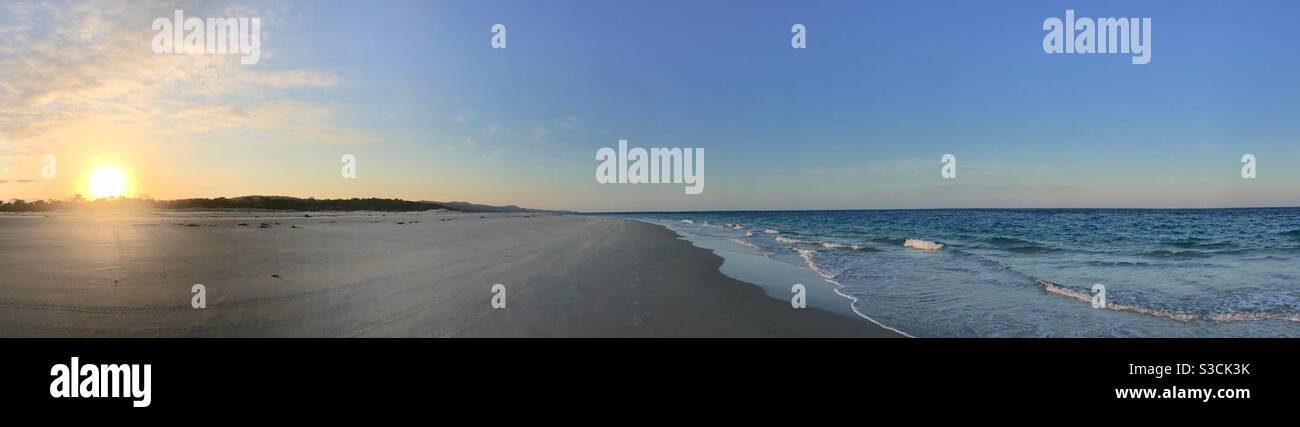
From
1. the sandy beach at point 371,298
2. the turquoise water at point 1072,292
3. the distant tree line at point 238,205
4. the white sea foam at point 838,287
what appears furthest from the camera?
the distant tree line at point 238,205

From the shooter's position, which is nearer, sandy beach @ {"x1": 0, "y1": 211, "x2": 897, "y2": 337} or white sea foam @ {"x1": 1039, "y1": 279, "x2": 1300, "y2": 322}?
sandy beach @ {"x1": 0, "y1": 211, "x2": 897, "y2": 337}

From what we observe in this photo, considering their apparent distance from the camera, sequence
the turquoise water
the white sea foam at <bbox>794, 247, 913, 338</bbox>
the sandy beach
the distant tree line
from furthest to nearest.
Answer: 1. the distant tree line
2. the turquoise water
3. the white sea foam at <bbox>794, 247, 913, 338</bbox>
4. the sandy beach

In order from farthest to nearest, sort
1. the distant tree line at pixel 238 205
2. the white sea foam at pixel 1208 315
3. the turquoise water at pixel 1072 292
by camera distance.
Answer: the distant tree line at pixel 238 205 → the white sea foam at pixel 1208 315 → the turquoise water at pixel 1072 292

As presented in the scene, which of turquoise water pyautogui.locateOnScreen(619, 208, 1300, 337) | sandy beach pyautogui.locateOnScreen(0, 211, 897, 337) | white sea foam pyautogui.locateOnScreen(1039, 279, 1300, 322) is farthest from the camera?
white sea foam pyautogui.locateOnScreen(1039, 279, 1300, 322)

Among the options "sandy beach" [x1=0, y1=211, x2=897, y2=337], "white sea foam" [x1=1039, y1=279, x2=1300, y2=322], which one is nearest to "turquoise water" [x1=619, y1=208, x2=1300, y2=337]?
"white sea foam" [x1=1039, y1=279, x2=1300, y2=322]

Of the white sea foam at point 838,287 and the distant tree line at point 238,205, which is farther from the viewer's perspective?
the distant tree line at point 238,205

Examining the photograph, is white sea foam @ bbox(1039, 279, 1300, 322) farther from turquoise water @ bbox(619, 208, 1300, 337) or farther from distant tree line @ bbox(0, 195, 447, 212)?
distant tree line @ bbox(0, 195, 447, 212)

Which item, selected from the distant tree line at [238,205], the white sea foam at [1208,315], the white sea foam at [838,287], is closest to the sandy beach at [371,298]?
the white sea foam at [838,287]

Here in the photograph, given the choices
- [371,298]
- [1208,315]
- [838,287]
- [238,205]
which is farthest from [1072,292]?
[238,205]

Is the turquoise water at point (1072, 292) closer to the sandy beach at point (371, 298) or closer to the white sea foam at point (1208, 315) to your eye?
the white sea foam at point (1208, 315)

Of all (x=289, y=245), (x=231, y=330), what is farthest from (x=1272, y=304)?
(x=289, y=245)

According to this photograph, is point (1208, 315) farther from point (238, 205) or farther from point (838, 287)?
point (238, 205)
